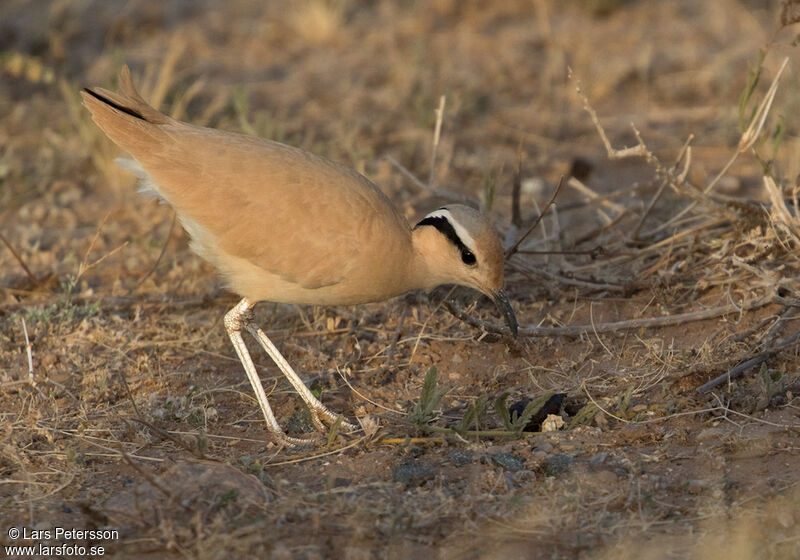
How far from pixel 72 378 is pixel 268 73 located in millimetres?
5205

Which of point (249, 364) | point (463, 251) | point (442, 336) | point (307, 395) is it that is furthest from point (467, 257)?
point (249, 364)

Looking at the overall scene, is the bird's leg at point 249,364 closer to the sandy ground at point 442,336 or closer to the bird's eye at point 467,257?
the sandy ground at point 442,336

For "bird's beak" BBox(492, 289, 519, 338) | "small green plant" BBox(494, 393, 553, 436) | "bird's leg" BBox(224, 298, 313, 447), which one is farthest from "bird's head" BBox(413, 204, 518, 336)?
"bird's leg" BBox(224, 298, 313, 447)

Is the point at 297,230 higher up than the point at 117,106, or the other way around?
the point at 117,106

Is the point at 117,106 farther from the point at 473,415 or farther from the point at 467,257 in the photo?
the point at 473,415

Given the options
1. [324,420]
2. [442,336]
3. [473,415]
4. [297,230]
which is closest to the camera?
[473,415]

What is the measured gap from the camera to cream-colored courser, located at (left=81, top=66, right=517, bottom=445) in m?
4.61

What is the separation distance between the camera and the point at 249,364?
4785 mm

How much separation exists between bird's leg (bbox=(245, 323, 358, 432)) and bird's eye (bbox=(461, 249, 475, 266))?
3.15ft

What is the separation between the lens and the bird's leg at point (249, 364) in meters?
4.48

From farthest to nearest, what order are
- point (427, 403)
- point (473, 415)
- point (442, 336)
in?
1. point (442, 336)
2. point (427, 403)
3. point (473, 415)

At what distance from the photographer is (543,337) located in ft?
17.1

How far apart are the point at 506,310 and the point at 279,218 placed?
1.17 meters

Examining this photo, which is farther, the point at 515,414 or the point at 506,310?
the point at 506,310
